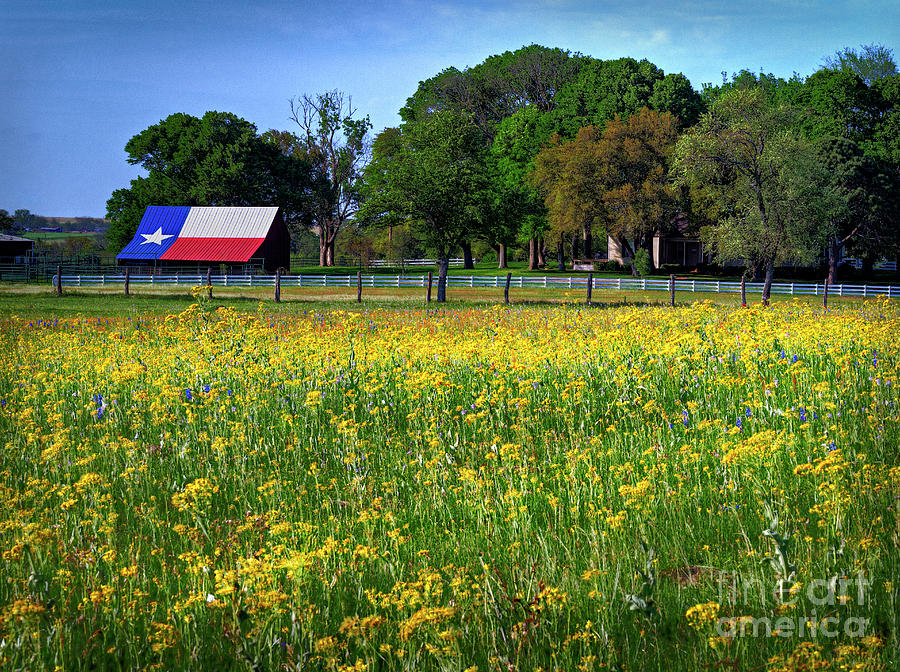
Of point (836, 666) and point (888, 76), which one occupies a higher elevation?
point (888, 76)

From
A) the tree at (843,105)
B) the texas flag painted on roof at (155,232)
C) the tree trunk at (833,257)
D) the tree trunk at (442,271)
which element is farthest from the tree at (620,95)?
the texas flag painted on roof at (155,232)

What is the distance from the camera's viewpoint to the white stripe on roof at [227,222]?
58.0 metres

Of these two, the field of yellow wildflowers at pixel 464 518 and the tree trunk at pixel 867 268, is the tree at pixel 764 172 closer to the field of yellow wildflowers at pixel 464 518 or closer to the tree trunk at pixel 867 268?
the field of yellow wildflowers at pixel 464 518

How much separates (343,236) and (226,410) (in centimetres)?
8468

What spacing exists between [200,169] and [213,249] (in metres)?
10.6

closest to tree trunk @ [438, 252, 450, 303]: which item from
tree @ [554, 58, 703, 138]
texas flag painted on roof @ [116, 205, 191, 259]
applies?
texas flag painted on roof @ [116, 205, 191, 259]

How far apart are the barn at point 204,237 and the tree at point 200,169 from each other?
3456 mm

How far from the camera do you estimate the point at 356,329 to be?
12430 millimetres

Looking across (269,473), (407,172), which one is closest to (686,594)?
(269,473)

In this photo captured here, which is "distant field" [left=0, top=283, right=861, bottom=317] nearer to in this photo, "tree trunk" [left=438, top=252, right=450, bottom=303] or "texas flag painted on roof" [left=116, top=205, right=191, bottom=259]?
"tree trunk" [left=438, top=252, right=450, bottom=303]

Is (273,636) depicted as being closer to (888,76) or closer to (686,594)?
(686,594)

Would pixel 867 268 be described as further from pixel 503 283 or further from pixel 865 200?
pixel 503 283

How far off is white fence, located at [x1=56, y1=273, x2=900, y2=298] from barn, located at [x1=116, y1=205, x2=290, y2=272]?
3.38m

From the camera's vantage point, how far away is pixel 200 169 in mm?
62875
